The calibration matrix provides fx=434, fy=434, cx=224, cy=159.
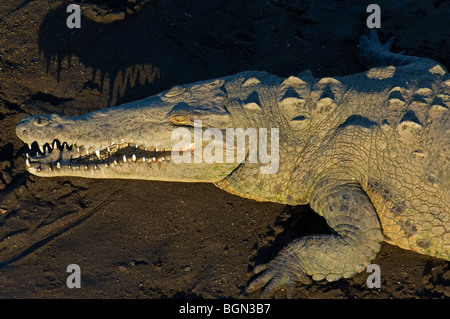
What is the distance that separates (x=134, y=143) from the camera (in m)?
4.95

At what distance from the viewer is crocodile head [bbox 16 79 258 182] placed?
489cm

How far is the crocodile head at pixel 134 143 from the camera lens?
489 cm

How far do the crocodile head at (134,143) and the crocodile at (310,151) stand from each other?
0.5 inches

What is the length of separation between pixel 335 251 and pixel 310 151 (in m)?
1.13

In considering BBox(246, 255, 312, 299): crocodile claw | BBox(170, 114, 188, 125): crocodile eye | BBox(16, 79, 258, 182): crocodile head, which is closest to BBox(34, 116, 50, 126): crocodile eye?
BBox(16, 79, 258, 182): crocodile head

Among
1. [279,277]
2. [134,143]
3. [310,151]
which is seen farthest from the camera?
[134,143]

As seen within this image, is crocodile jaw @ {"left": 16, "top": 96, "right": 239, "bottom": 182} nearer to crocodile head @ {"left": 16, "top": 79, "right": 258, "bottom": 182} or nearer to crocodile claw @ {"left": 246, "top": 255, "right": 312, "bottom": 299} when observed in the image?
crocodile head @ {"left": 16, "top": 79, "right": 258, "bottom": 182}

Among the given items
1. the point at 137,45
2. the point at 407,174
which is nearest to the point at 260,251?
the point at 407,174

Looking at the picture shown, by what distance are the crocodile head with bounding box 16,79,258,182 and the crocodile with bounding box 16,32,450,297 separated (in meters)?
0.01

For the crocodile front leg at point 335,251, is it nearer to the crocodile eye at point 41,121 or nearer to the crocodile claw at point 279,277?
the crocodile claw at point 279,277

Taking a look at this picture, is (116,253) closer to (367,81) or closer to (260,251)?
(260,251)

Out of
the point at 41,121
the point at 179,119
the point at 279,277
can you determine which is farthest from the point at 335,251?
the point at 41,121

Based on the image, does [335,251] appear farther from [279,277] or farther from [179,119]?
[179,119]

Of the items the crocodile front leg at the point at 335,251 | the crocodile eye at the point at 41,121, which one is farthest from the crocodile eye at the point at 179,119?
the crocodile front leg at the point at 335,251
